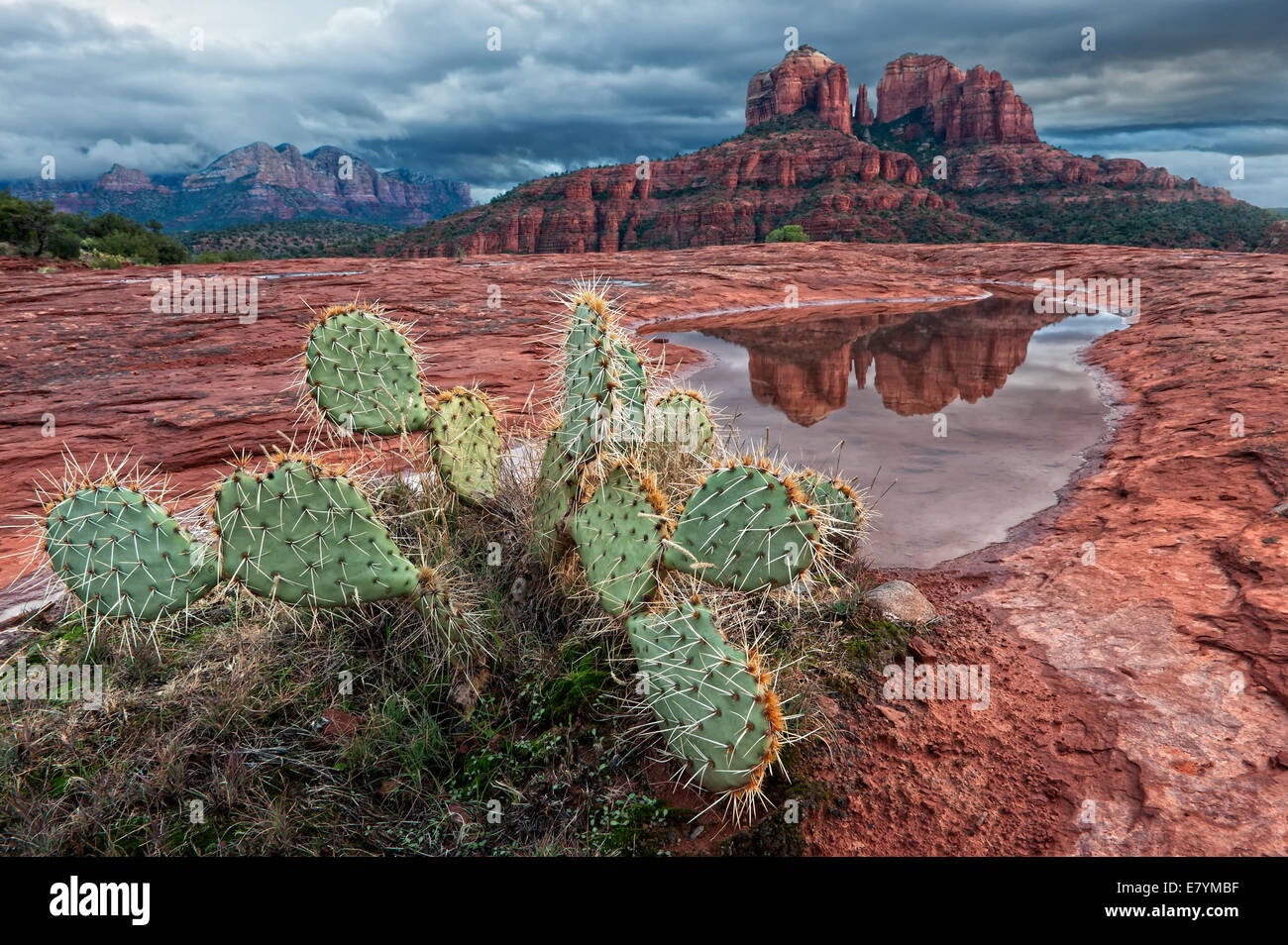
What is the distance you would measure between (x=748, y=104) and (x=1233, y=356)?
5056 inches

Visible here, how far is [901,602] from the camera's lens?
393cm

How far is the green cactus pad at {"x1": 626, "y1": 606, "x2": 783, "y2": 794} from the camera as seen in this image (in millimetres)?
2371

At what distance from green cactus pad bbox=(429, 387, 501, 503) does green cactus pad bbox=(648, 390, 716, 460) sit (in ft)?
3.44

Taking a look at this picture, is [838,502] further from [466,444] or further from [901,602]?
[466,444]

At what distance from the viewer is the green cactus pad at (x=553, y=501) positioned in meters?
3.53

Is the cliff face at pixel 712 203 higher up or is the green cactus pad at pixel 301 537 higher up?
the cliff face at pixel 712 203

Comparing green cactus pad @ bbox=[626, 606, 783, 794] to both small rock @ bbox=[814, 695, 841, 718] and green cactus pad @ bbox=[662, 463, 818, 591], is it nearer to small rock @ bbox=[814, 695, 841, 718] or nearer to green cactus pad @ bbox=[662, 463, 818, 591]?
green cactus pad @ bbox=[662, 463, 818, 591]

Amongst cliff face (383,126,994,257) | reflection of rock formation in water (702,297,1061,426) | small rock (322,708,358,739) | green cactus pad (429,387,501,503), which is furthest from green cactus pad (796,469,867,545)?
cliff face (383,126,994,257)

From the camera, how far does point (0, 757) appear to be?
2.82 meters

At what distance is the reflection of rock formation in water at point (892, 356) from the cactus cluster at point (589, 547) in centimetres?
525

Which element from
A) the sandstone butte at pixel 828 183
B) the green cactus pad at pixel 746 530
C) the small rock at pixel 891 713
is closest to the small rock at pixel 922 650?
the small rock at pixel 891 713

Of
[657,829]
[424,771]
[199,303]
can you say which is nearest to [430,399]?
[424,771]

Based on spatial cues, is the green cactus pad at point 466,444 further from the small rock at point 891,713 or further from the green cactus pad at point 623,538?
the small rock at point 891,713
